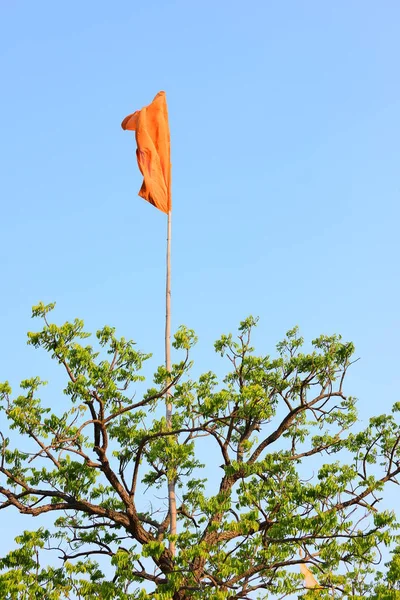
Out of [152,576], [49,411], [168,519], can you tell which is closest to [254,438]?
[168,519]

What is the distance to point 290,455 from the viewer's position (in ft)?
52.2

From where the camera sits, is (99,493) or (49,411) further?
(99,493)

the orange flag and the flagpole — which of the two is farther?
the orange flag

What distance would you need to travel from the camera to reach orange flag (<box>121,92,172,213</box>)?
16188mm

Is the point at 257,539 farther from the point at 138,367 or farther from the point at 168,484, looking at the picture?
the point at 138,367

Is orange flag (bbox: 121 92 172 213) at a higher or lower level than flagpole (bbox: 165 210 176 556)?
higher

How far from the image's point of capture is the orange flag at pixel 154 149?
53.1ft

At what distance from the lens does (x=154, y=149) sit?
53.8 feet

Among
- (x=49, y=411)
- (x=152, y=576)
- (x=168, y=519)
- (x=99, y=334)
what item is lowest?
(x=152, y=576)

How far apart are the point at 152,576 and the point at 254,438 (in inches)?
126

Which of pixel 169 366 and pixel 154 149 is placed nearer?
pixel 169 366

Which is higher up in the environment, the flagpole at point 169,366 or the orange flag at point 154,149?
the orange flag at point 154,149

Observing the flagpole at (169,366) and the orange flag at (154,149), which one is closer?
the flagpole at (169,366)

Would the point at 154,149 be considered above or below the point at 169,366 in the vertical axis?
above
